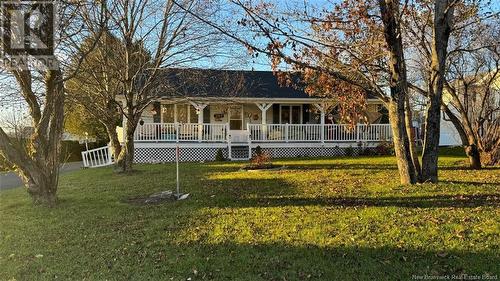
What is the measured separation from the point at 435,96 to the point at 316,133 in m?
12.8

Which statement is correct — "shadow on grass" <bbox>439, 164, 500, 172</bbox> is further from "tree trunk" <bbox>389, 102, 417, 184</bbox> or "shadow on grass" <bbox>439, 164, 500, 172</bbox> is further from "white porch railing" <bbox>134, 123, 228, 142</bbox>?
"white porch railing" <bbox>134, 123, 228, 142</bbox>

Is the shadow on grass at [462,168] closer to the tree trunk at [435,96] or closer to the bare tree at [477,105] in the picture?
the bare tree at [477,105]

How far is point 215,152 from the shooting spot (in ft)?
69.7

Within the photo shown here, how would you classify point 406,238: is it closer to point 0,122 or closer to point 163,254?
point 163,254

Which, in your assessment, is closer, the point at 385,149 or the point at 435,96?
the point at 435,96

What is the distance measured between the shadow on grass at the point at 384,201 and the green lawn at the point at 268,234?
0.06 ft

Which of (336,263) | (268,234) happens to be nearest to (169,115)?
(268,234)

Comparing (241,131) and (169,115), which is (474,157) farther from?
(169,115)

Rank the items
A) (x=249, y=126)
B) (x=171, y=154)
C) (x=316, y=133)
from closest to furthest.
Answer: (x=171, y=154) < (x=249, y=126) < (x=316, y=133)

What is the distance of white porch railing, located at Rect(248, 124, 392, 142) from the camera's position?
21.9 meters

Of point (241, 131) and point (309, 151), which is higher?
point (241, 131)

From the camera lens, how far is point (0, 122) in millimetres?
10180

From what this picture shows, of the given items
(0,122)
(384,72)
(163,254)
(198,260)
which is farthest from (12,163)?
(384,72)

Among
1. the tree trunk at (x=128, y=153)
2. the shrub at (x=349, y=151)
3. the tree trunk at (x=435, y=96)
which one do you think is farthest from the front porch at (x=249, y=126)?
the tree trunk at (x=435, y=96)
